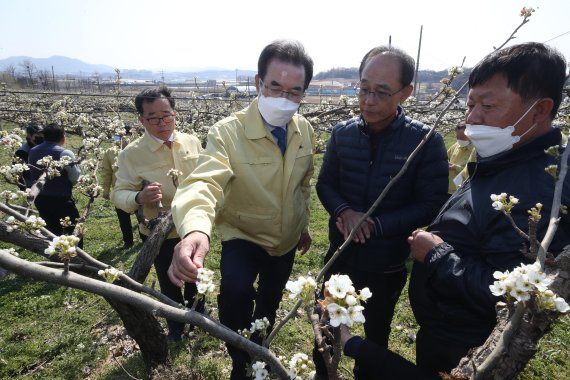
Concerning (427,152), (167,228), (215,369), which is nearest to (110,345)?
(215,369)

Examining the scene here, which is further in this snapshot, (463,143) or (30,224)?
(463,143)

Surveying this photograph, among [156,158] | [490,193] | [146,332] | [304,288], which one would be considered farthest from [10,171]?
[490,193]

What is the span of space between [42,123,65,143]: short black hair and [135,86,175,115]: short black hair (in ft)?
8.49

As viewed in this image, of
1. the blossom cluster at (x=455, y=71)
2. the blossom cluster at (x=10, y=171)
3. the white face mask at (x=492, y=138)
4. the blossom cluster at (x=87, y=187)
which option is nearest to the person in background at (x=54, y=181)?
the blossom cluster at (x=10, y=171)

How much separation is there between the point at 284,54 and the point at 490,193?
1454 mm

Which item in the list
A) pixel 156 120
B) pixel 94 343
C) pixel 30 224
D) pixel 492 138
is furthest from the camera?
pixel 94 343

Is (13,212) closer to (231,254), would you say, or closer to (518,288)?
(231,254)

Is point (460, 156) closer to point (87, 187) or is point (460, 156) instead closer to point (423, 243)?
point (423, 243)

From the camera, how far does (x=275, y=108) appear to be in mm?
2340

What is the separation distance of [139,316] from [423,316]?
82.9 inches

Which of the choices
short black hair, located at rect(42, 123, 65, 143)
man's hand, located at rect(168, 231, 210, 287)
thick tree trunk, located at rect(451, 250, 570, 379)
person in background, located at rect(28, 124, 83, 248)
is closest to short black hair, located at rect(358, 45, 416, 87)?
thick tree trunk, located at rect(451, 250, 570, 379)

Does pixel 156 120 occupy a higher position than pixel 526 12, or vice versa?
pixel 526 12

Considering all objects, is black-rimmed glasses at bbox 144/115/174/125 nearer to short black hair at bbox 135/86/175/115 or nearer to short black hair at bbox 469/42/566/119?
short black hair at bbox 135/86/175/115

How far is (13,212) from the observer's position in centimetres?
211
